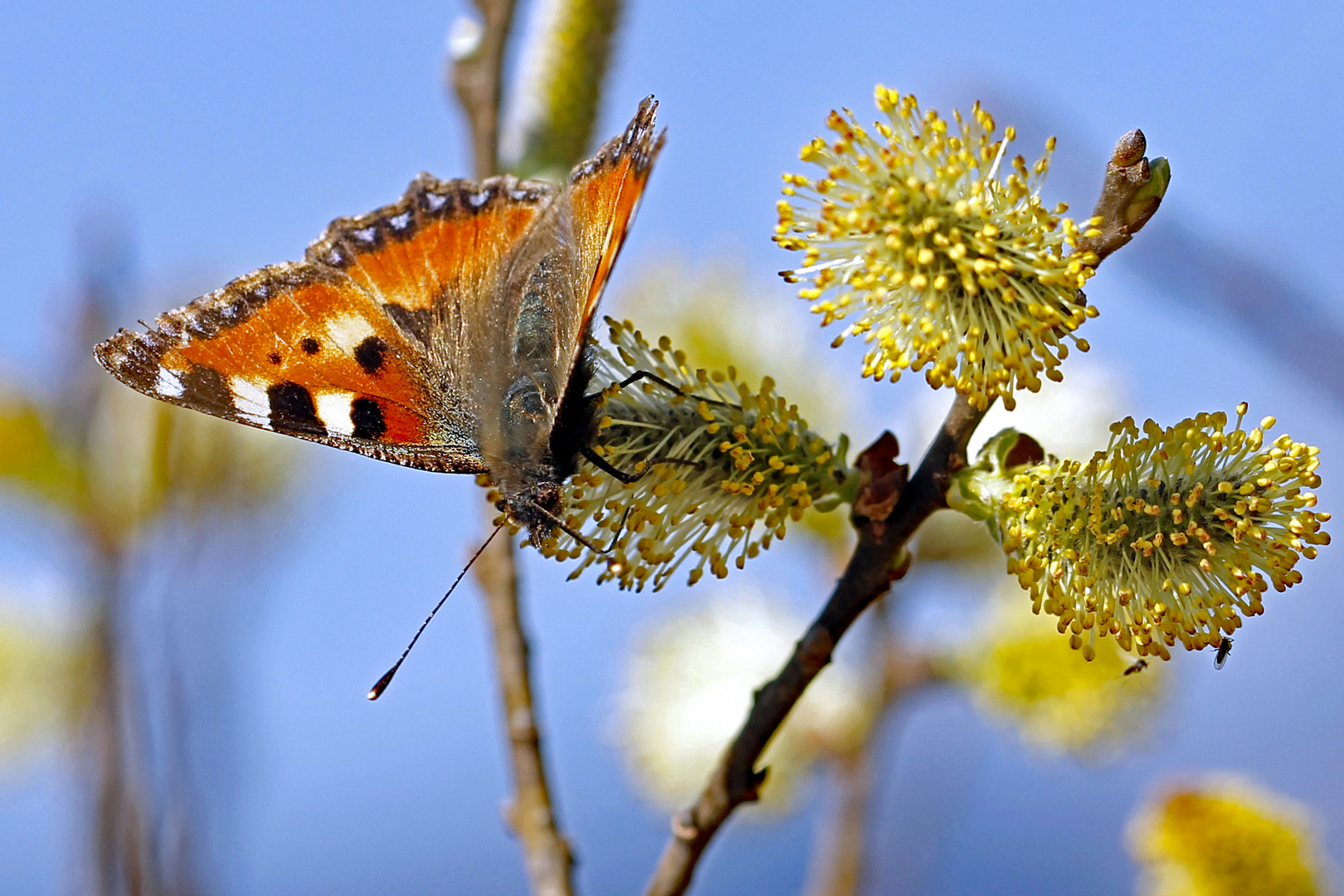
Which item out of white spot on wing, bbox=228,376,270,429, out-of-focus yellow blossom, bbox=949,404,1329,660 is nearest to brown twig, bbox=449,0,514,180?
white spot on wing, bbox=228,376,270,429

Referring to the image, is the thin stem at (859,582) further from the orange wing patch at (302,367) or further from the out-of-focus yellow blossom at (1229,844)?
the out-of-focus yellow blossom at (1229,844)

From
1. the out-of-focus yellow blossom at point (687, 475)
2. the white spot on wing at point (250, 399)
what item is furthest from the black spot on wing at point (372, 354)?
the out-of-focus yellow blossom at point (687, 475)

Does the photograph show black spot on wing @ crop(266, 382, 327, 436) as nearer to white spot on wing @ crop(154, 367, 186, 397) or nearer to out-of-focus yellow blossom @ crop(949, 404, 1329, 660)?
white spot on wing @ crop(154, 367, 186, 397)

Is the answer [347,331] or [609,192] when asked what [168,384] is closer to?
[347,331]

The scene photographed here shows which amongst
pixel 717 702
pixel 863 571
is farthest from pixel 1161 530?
pixel 717 702

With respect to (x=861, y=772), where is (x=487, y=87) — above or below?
above

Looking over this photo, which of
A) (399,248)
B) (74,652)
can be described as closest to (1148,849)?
(399,248)
